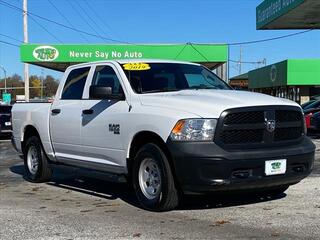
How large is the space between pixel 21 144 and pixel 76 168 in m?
2.12

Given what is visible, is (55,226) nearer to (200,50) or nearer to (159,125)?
(159,125)

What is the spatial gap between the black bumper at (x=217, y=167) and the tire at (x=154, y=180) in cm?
20

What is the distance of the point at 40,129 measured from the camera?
31.1 ft

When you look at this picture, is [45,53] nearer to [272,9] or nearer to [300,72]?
[272,9]

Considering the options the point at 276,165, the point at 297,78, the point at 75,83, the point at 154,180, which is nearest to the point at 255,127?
the point at 276,165

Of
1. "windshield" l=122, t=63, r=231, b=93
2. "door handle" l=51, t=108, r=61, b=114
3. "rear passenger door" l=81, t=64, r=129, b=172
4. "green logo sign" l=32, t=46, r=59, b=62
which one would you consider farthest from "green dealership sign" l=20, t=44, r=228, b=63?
"rear passenger door" l=81, t=64, r=129, b=172

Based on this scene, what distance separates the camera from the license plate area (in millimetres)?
6676

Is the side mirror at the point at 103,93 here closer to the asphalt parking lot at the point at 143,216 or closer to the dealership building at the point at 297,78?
the asphalt parking lot at the point at 143,216

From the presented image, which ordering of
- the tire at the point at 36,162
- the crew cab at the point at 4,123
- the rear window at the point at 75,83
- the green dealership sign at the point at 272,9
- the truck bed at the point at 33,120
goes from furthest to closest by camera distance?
the green dealership sign at the point at 272,9 < the crew cab at the point at 4,123 < the tire at the point at 36,162 < the truck bed at the point at 33,120 < the rear window at the point at 75,83

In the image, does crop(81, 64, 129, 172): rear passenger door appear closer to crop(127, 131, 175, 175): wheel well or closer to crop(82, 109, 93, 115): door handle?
crop(82, 109, 93, 115): door handle

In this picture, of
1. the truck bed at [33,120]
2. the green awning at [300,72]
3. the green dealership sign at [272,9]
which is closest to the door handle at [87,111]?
the truck bed at [33,120]

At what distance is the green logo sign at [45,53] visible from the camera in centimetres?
3394

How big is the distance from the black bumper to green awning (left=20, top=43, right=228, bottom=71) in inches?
1058

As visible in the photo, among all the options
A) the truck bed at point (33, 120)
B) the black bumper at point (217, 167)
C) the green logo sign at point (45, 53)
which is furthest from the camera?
the green logo sign at point (45, 53)
